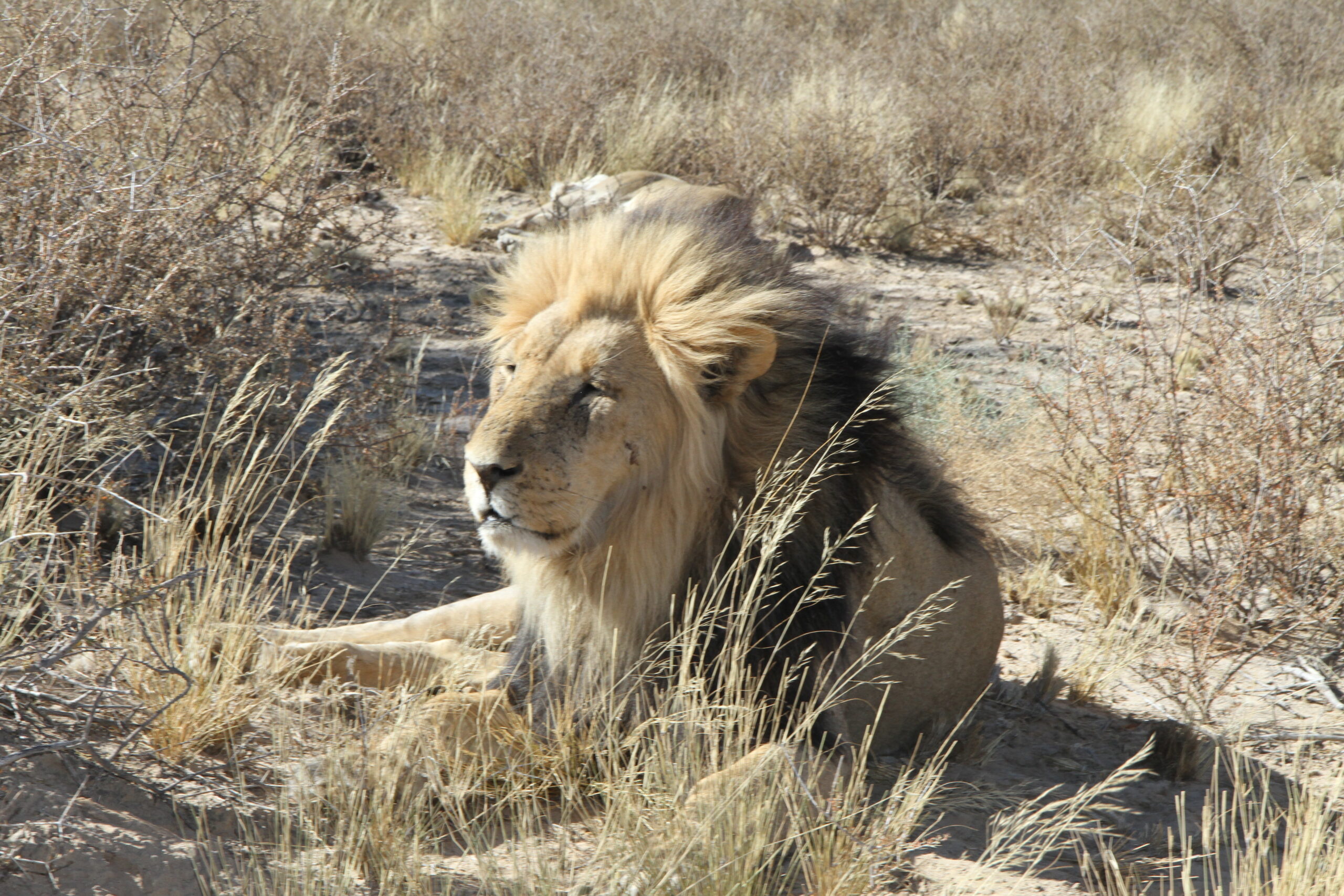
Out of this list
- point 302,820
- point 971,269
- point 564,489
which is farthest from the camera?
point 971,269

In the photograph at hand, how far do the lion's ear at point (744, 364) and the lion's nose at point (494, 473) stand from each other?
21.6 inches

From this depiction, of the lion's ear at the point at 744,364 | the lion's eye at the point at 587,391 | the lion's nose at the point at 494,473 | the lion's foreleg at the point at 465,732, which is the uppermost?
the lion's ear at the point at 744,364

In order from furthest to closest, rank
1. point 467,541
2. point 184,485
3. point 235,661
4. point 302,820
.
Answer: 1. point 467,541
2. point 184,485
3. point 235,661
4. point 302,820

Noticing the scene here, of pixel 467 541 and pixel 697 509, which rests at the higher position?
pixel 697 509

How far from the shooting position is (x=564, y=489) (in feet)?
8.61

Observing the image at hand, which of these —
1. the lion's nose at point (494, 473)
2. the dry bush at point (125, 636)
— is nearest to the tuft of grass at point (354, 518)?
the dry bush at point (125, 636)

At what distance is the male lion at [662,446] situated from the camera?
8.79 ft

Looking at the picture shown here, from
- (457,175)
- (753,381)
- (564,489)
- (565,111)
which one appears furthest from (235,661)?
(565,111)

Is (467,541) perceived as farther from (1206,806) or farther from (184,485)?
(1206,806)

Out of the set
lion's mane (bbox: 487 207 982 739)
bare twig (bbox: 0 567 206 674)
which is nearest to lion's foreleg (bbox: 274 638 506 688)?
lion's mane (bbox: 487 207 982 739)

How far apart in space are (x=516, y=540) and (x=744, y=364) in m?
0.70

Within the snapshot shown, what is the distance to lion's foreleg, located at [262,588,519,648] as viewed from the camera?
3.69 m

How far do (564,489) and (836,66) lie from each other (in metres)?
11.9

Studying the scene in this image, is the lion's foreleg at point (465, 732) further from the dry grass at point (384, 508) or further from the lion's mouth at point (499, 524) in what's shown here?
the lion's mouth at point (499, 524)
